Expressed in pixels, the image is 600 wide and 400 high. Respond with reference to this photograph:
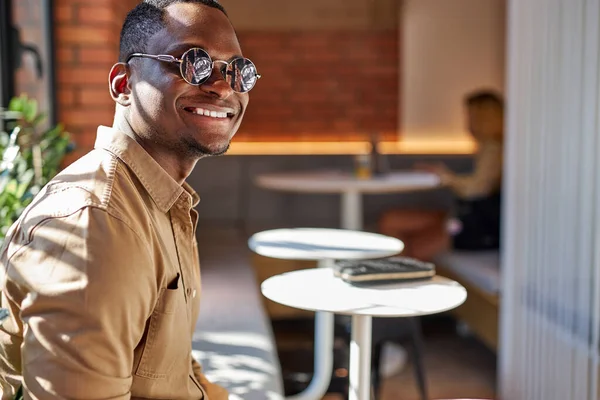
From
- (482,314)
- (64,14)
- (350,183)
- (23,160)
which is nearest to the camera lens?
(23,160)

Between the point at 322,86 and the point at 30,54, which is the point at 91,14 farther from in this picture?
the point at 322,86

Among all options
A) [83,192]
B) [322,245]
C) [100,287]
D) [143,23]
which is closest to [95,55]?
[322,245]

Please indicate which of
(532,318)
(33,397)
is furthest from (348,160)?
(33,397)

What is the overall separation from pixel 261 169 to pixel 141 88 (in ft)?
14.9

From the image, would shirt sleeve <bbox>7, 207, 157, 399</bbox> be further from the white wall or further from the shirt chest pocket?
the white wall

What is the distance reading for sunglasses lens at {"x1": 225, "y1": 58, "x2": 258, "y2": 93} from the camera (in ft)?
4.68

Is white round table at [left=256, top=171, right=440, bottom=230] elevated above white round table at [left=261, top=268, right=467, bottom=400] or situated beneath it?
situated beneath

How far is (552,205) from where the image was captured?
2.75 metres

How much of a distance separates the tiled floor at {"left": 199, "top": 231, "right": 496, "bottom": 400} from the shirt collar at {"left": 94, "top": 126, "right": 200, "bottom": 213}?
2.36 meters

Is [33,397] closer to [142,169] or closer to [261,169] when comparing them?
[142,169]

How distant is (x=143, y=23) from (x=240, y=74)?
0.66ft

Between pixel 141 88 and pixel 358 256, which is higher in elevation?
pixel 141 88

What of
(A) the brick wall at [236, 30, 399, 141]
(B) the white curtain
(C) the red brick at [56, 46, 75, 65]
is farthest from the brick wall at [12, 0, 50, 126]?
(A) the brick wall at [236, 30, 399, 141]

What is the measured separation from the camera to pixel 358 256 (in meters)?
2.24
